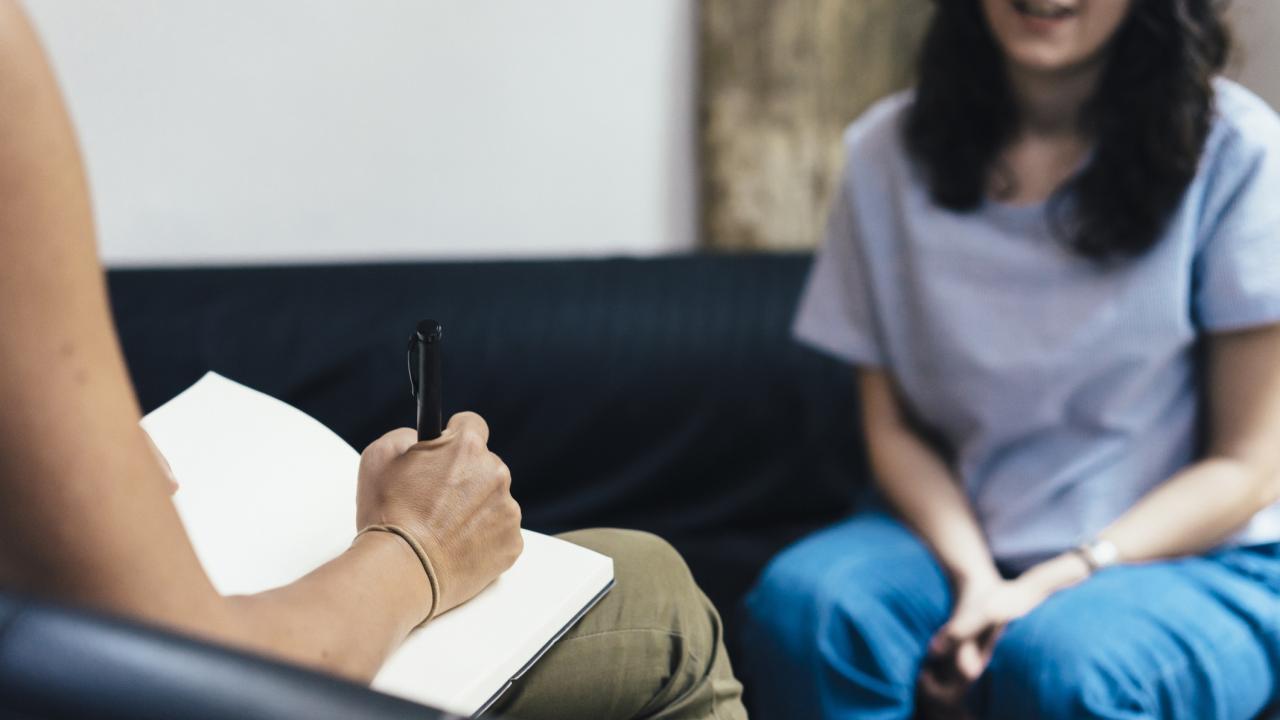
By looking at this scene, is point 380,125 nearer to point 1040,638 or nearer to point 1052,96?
point 1052,96

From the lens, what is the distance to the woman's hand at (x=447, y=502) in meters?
0.52

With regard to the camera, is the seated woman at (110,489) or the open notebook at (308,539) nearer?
the seated woman at (110,489)

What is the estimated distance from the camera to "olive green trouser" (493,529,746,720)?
580 mm

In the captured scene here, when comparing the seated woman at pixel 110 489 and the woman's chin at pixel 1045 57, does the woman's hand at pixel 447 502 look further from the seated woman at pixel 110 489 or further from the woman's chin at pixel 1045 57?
the woman's chin at pixel 1045 57

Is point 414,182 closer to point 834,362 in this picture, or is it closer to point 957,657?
point 834,362

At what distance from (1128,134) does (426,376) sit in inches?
28.5

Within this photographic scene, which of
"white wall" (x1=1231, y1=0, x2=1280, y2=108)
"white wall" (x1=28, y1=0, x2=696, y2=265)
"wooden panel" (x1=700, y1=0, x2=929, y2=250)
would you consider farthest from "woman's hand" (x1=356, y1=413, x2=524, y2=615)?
"wooden panel" (x1=700, y1=0, x2=929, y2=250)

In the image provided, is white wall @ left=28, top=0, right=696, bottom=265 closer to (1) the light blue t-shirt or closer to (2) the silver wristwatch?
(1) the light blue t-shirt

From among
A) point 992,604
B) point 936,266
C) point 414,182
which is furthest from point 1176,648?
point 414,182

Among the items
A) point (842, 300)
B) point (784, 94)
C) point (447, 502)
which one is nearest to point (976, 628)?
point (842, 300)

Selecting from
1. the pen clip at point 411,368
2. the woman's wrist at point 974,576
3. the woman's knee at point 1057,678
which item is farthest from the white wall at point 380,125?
the pen clip at point 411,368

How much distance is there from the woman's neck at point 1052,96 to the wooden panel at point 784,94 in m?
0.56

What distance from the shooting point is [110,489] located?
0.38 meters

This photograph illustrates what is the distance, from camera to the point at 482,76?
1.60 meters
